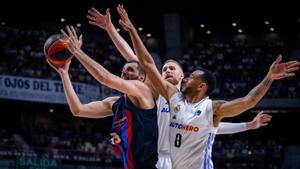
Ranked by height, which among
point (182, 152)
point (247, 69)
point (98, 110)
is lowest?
point (182, 152)

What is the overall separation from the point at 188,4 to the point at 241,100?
24079mm

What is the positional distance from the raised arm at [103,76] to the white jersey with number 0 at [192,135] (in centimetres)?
44

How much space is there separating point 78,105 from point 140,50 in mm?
1171

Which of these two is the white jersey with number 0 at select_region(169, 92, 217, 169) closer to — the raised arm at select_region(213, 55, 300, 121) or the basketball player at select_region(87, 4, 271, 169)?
the raised arm at select_region(213, 55, 300, 121)

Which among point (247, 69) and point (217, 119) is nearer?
point (217, 119)

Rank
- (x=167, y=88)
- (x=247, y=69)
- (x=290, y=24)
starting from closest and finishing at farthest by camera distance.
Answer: (x=167, y=88), (x=247, y=69), (x=290, y=24)

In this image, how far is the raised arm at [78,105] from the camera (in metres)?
5.64

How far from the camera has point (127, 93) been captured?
493cm

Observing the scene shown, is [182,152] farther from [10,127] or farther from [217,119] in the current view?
[10,127]

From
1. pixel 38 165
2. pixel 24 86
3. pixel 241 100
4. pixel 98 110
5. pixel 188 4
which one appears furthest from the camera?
pixel 188 4

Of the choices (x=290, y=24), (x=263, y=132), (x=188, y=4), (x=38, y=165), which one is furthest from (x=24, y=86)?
(x=290, y=24)

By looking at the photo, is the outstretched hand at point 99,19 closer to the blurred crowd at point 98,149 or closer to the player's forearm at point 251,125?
the player's forearm at point 251,125

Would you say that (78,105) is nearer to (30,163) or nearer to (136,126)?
(136,126)

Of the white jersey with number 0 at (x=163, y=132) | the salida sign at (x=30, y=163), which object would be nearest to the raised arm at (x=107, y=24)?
the white jersey with number 0 at (x=163, y=132)
